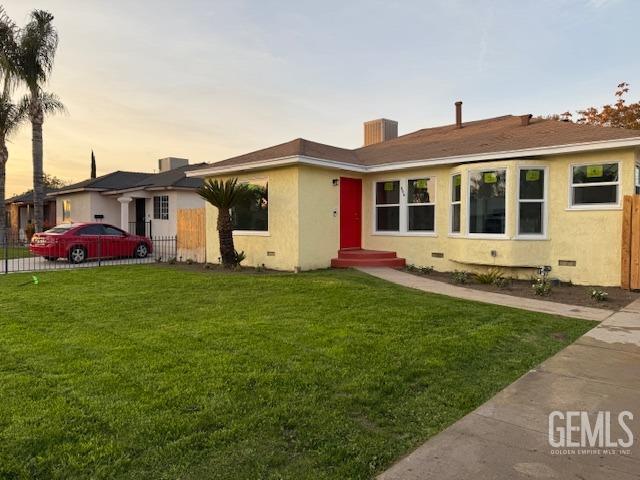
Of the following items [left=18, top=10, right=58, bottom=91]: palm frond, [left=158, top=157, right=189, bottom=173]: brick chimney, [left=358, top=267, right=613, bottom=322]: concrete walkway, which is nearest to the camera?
[left=358, top=267, right=613, bottom=322]: concrete walkway

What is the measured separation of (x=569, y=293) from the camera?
9523 mm

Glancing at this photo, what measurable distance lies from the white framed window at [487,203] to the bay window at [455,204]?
615 millimetres

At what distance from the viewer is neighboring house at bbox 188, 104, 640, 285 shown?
10.3m

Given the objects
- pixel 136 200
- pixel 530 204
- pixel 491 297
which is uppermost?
pixel 136 200

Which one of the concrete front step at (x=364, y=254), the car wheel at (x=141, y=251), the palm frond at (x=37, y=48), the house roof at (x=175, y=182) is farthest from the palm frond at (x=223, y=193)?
the palm frond at (x=37, y=48)

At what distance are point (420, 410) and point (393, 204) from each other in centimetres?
1073

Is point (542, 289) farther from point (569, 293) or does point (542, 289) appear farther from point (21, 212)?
point (21, 212)

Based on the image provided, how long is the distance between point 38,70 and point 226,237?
16796 mm

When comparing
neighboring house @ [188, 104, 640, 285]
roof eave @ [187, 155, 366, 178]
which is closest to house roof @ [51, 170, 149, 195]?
neighboring house @ [188, 104, 640, 285]

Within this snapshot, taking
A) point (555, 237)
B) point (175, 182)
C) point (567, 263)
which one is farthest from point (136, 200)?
point (567, 263)

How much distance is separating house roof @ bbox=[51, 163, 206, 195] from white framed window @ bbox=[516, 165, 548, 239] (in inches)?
579

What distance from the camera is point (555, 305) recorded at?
828 centimetres

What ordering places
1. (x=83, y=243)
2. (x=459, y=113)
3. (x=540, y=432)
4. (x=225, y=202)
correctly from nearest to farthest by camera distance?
1. (x=540, y=432)
2. (x=225, y=202)
3. (x=459, y=113)
4. (x=83, y=243)

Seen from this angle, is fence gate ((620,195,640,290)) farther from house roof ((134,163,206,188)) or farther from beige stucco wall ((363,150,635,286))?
house roof ((134,163,206,188))
